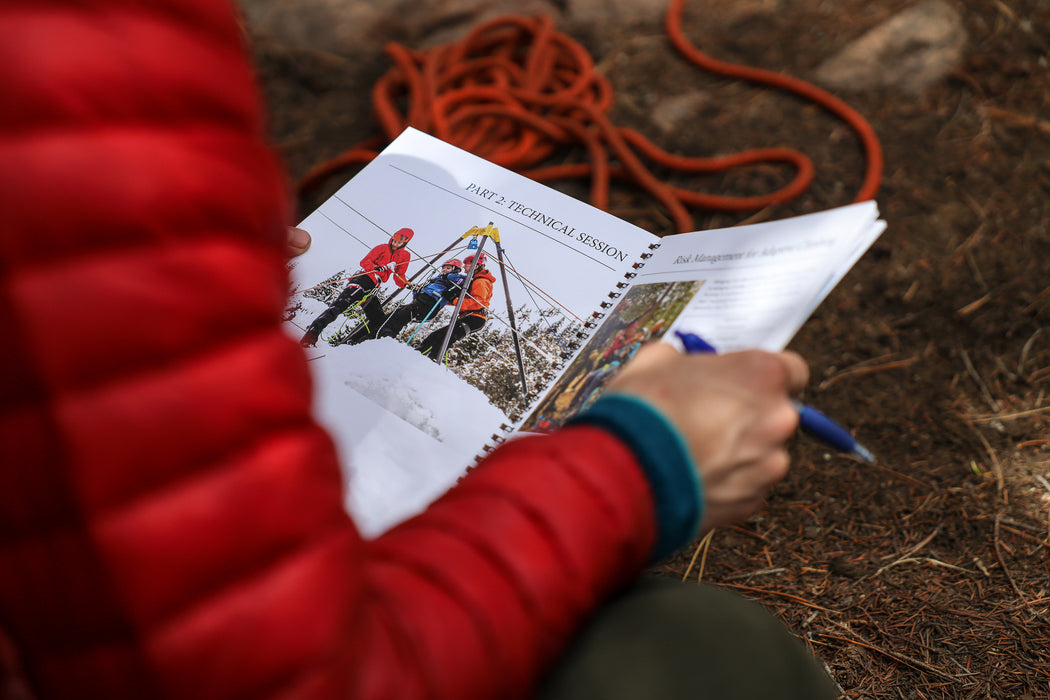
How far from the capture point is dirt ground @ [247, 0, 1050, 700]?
35.7 inches

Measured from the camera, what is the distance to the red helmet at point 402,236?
35.4 inches

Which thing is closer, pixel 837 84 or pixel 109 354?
pixel 109 354

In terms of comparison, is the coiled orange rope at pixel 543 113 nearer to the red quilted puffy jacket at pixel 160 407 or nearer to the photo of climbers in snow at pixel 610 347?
the photo of climbers in snow at pixel 610 347

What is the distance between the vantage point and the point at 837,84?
5.26 feet

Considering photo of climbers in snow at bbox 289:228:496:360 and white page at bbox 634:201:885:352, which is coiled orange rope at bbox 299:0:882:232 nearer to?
photo of climbers in snow at bbox 289:228:496:360

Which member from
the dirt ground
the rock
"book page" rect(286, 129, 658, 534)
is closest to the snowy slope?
"book page" rect(286, 129, 658, 534)

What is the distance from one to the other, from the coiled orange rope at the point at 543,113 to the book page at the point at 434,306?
0.43 meters

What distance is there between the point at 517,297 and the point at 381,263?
189 millimetres

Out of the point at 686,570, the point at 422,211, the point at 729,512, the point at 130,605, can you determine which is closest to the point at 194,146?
the point at 130,605

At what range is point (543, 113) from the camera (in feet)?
5.41

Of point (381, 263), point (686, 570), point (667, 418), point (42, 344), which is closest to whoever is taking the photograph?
point (42, 344)

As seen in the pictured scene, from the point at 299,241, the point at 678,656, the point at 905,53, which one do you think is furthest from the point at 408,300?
the point at 905,53

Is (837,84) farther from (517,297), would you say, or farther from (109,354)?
(109,354)

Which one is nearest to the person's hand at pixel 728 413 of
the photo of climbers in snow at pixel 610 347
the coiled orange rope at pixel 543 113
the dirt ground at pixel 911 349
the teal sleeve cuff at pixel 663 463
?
the teal sleeve cuff at pixel 663 463
